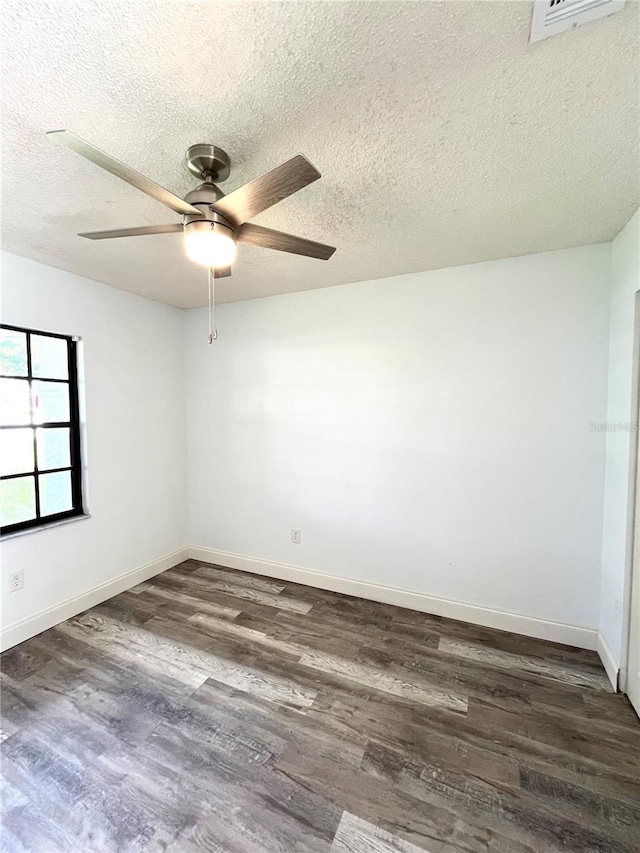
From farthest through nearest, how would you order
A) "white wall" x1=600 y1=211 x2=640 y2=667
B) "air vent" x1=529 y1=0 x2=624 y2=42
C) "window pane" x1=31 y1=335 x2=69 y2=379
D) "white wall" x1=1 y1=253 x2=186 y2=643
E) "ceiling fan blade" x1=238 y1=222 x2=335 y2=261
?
Answer: "window pane" x1=31 y1=335 x2=69 y2=379 < "white wall" x1=1 y1=253 x2=186 y2=643 < "white wall" x1=600 y1=211 x2=640 y2=667 < "ceiling fan blade" x1=238 y1=222 x2=335 y2=261 < "air vent" x1=529 y1=0 x2=624 y2=42

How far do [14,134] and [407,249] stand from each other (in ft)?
6.21

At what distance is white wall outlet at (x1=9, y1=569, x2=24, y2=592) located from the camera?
223 cm

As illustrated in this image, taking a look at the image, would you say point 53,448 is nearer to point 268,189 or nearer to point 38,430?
point 38,430

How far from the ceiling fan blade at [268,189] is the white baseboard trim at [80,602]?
279cm

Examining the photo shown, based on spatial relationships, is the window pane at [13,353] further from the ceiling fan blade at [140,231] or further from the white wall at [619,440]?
the white wall at [619,440]

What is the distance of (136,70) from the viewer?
3.35ft

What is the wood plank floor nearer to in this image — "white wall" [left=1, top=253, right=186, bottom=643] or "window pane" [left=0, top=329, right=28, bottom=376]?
"white wall" [left=1, top=253, right=186, bottom=643]

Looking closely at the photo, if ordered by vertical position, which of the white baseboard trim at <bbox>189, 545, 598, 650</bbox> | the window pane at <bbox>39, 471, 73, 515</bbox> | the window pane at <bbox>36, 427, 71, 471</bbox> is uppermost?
the window pane at <bbox>36, 427, 71, 471</bbox>

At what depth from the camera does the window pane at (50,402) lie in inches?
95.6

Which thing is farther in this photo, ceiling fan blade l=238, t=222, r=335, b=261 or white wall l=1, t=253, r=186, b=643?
white wall l=1, t=253, r=186, b=643

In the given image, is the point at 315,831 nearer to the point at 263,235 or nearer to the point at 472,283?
the point at 263,235

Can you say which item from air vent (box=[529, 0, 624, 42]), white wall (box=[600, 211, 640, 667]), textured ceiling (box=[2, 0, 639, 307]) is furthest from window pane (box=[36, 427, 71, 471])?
white wall (box=[600, 211, 640, 667])

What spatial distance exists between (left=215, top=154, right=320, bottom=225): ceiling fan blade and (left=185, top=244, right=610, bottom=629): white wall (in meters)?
1.64

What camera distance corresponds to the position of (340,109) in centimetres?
116
